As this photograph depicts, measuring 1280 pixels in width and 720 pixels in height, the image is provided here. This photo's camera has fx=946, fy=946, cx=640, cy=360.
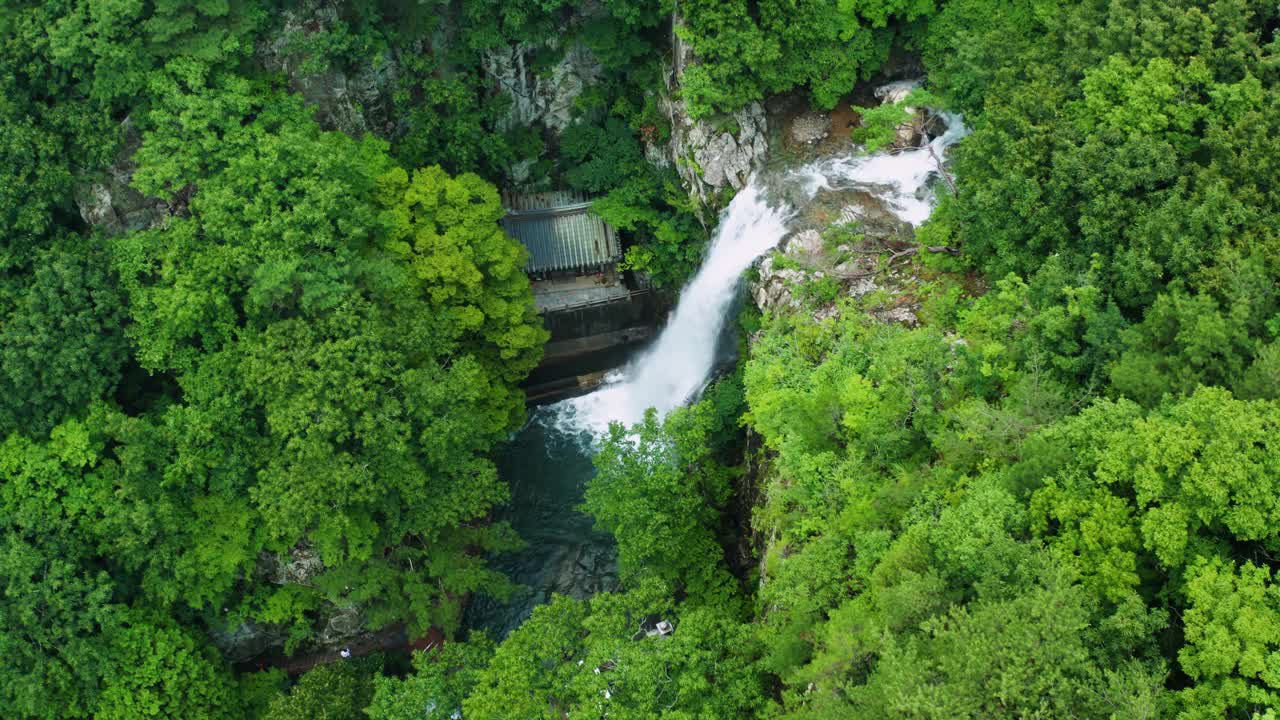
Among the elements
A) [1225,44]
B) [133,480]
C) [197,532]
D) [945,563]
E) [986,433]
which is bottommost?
[197,532]

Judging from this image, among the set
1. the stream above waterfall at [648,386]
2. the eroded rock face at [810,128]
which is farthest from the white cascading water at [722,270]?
the eroded rock face at [810,128]

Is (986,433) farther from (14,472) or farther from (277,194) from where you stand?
(14,472)

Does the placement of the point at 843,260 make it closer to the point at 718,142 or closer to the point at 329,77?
the point at 718,142

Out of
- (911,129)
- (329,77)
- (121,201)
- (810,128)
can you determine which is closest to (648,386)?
(810,128)

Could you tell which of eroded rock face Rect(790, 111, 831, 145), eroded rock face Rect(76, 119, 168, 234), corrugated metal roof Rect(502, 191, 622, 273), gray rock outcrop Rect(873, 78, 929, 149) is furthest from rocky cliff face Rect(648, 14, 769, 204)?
eroded rock face Rect(76, 119, 168, 234)

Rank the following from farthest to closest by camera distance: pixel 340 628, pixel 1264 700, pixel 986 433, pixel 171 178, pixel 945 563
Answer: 1. pixel 340 628
2. pixel 171 178
3. pixel 986 433
4. pixel 945 563
5. pixel 1264 700

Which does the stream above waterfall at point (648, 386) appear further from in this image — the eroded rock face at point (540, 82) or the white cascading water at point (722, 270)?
the eroded rock face at point (540, 82)

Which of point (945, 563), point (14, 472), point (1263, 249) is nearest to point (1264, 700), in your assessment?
point (945, 563)
